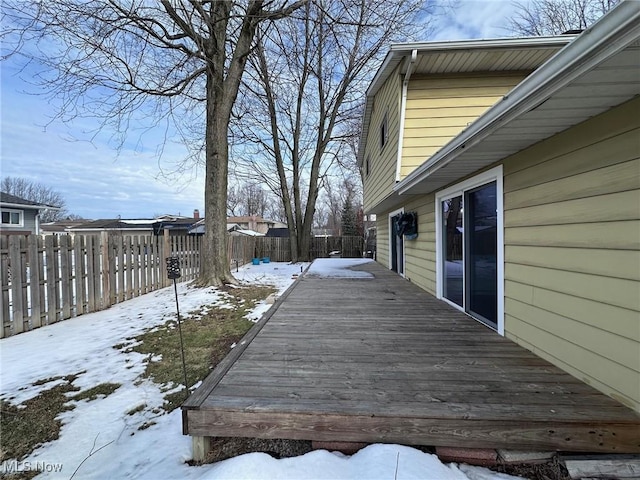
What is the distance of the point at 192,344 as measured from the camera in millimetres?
3740

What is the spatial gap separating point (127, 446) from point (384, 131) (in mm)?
6819

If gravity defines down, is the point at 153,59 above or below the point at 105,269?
above

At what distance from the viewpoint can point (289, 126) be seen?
16.6 metres

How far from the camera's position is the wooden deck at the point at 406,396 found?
5.40ft

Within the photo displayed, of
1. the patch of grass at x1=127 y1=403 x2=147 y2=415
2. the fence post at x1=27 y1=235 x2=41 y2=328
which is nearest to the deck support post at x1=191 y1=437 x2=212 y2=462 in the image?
the patch of grass at x1=127 y1=403 x2=147 y2=415

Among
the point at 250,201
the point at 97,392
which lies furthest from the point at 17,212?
the point at 250,201

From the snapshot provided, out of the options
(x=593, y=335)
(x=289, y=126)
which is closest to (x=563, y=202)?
(x=593, y=335)

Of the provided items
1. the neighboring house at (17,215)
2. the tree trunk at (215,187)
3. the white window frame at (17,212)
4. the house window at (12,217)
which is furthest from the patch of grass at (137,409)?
the house window at (12,217)

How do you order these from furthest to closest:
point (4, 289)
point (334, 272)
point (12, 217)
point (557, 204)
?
1. point (12, 217)
2. point (334, 272)
3. point (4, 289)
4. point (557, 204)

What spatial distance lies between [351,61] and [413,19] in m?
4.93

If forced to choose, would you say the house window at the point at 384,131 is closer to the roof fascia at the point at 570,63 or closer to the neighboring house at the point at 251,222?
the roof fascia at the point at 570,63

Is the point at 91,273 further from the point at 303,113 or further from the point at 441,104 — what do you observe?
the point at 303,113

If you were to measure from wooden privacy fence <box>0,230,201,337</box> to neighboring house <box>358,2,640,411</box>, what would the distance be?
5.58 m

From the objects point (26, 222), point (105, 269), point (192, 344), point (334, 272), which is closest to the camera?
point (192, 344)
